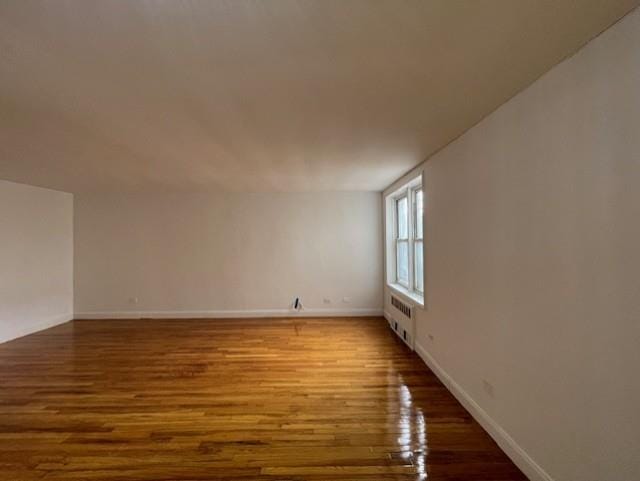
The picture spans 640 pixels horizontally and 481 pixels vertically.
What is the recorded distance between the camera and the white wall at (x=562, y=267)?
4.76 feet

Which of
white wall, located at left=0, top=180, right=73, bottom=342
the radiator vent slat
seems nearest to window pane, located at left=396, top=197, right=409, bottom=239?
the radiator vent slat

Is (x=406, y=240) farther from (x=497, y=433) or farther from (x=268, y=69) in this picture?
(x=268, y=69)

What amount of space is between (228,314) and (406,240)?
11.5 feet

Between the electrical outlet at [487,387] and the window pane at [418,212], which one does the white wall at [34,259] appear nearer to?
the window pane at [418,212]

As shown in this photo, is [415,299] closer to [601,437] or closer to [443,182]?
[443,182]

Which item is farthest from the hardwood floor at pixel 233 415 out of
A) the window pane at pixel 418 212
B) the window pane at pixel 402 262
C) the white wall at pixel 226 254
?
the white wall at pixel 226 254

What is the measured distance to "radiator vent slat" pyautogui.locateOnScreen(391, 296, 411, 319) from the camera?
4.72 metres

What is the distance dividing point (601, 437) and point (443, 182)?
244 centimetres

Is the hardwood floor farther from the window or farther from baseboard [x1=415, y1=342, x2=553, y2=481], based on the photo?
the window

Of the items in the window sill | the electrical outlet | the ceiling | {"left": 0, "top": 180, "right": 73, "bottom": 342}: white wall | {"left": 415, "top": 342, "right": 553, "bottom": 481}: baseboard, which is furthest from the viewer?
{"left": 0, "top": 180, "right": 73, "bottom": 342}: white wall

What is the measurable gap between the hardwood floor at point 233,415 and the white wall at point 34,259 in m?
0.80

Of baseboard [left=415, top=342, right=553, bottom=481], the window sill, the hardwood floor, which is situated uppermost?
the window sill

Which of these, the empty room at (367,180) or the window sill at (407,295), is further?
the window sill at (407,295)

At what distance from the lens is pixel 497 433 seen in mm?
2449
